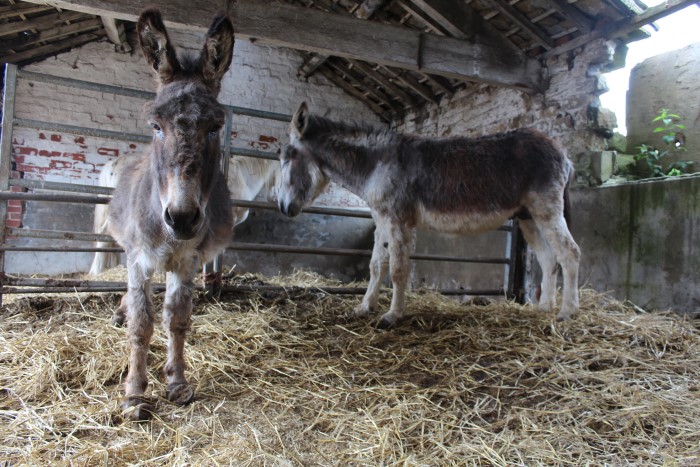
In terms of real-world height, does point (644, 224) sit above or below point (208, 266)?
above

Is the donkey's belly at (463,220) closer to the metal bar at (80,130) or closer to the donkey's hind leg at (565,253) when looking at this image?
the donkey's hind leg at (565,253)

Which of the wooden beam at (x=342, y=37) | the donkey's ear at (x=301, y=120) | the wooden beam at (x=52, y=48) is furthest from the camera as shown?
the wooden beam at (x=52, y=48)

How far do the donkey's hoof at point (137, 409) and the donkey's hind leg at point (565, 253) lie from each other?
11.9 ft

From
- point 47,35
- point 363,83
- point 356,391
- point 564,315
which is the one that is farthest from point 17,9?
point 564,315

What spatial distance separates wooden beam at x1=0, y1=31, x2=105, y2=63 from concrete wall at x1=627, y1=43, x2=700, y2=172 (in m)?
9.62

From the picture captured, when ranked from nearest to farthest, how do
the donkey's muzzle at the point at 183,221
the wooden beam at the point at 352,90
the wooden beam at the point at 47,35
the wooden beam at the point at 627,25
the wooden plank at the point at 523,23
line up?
the donkey's muzzle at the point at 183,221, the wooden beam at the point at 627,25, the wooden plank at the point at 523,23, the wooden beam at the point at 47,35, the wooden beam at the point at 352,90

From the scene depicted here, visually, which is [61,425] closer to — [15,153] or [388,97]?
[15,153]

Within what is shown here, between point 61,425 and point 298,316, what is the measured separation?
82.6 inches

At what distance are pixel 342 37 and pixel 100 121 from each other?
586 centimetres

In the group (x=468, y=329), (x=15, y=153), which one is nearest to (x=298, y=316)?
(x=468, y=329)

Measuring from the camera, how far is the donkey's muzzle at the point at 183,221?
1.80m

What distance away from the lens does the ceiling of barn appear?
4.75 metres

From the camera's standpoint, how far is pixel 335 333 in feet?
11.5

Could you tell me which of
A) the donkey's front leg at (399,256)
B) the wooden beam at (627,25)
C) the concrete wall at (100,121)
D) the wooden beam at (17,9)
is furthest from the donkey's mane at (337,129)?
the wooden beam at (17,9)
